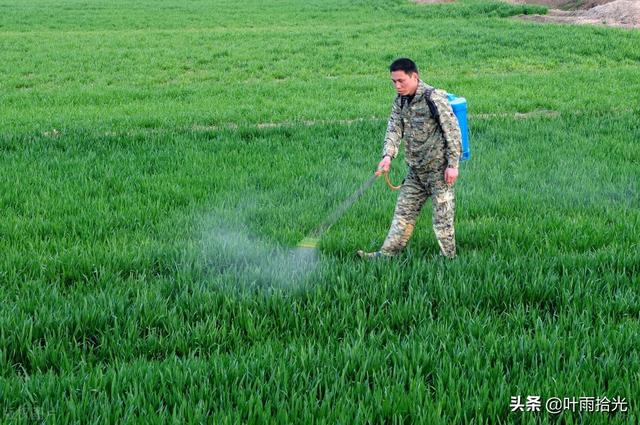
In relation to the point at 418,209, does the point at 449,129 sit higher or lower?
higher

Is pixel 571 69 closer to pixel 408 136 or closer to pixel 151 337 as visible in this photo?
pixel 408 136

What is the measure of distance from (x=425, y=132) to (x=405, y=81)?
17.9 inches

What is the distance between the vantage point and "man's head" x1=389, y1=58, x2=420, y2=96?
4898 millimetres

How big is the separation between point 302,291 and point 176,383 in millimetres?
1336

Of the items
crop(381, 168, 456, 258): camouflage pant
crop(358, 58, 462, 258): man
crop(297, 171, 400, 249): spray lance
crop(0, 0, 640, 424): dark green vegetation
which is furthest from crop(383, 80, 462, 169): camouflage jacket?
crop(0, 0, 640, 424): dark green vegetation

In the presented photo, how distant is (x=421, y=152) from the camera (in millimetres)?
5254

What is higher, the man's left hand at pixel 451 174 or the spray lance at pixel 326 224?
the man's left hand at pixel 451 174

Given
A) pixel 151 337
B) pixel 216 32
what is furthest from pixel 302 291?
pixel 216 32

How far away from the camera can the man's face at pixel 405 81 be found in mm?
4918

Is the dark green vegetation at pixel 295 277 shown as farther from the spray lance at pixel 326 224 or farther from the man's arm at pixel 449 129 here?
the man's arm at pixel 449 129

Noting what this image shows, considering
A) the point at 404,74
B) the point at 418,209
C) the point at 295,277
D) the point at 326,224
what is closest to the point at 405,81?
the point at 404,74

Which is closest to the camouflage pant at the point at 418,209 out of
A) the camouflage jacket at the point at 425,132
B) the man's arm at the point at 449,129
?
the camouflage jacket at the point at 425,132

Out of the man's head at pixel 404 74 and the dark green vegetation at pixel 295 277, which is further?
the man's head at pixel 404 74

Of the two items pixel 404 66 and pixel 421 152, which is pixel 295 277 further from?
pixel 404 66
